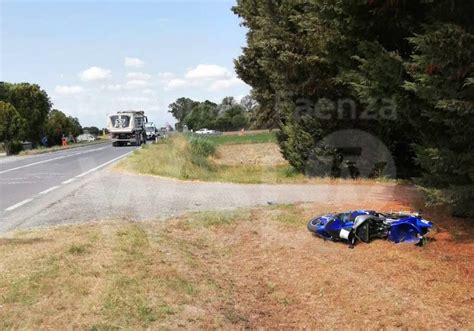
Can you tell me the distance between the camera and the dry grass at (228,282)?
A: 15.9 ft

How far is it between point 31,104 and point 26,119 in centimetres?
456

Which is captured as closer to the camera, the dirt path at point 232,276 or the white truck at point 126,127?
the dirt path at point 232,276

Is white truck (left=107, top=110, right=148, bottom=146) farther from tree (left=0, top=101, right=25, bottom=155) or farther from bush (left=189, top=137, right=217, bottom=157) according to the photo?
bush (left=189, top=137, right=217, bottom=157)

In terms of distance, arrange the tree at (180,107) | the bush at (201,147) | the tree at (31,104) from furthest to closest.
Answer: the tree at (180,107), the tree at (31,104), the bush at (201,147)

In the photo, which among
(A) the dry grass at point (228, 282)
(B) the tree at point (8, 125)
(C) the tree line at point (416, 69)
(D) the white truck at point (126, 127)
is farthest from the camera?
(D) the white truck at point (126, 127)

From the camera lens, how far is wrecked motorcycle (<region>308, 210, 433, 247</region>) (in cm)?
683

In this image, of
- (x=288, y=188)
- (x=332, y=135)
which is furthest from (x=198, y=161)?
(x=288, y=188)

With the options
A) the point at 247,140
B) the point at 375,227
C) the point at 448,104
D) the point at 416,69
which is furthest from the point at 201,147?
the point at 247,140

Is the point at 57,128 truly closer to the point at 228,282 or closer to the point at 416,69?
the point at 228,282

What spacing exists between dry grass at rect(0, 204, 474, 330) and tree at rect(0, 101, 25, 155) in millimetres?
35920

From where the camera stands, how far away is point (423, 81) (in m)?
6.14

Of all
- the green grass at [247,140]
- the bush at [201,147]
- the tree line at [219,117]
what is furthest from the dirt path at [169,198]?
the tree line at [219,117]

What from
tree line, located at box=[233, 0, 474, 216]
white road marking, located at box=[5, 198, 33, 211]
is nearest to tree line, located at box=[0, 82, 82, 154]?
white road marking, located at box=[5, 198, 33, 211]

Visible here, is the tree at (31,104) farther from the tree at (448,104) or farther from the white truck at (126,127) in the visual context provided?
the tree at (448,104)
